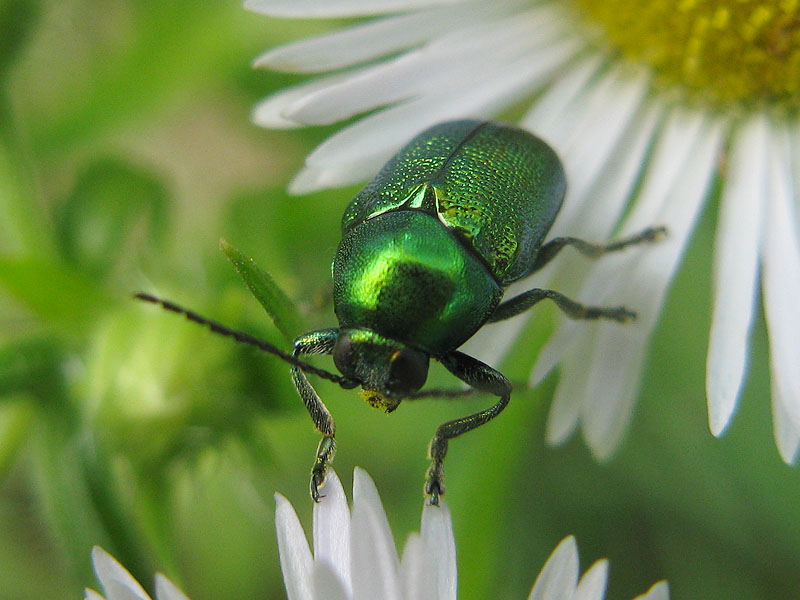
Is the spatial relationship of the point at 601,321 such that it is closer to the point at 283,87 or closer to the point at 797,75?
the point at 797,75

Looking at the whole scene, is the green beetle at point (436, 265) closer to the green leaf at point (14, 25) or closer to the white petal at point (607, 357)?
the white petal at point (607, 357)

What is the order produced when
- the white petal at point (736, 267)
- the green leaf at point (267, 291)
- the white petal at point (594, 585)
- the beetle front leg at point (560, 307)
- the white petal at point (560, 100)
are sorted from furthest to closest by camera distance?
the white petal at point (560, 100), the beetle front leg at point (560, 307), the white petal at point (736, 267), the green leaf at point (267, 291), the white petal at point (594, 585)

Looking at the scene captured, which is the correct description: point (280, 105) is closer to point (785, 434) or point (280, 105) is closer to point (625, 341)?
point (625, 341)

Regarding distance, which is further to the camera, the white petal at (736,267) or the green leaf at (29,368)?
the green leaf at (29,368)

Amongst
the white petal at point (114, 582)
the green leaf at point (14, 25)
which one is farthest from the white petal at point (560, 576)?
the green leaf at point (14, 25)

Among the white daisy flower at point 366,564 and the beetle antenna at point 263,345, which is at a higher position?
the beetle antenna at point 263,345

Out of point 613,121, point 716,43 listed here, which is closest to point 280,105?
point 613,121
